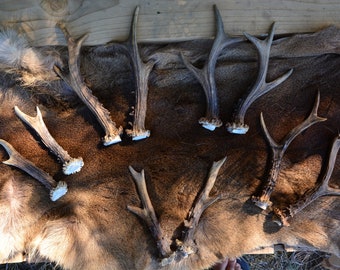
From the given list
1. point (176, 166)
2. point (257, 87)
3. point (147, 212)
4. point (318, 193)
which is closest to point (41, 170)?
point (147, 212)

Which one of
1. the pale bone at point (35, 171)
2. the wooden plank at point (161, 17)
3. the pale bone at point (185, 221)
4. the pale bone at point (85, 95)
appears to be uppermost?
the wooden plank at point (161, 17)

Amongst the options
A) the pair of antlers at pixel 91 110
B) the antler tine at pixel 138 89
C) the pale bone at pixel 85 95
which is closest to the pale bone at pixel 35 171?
the pair of antlers at pixel 91 110

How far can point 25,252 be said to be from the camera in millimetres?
2219

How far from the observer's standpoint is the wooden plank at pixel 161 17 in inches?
84.9

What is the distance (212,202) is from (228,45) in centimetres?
92

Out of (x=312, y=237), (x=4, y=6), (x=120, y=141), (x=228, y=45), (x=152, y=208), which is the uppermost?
(x=4, y=6)

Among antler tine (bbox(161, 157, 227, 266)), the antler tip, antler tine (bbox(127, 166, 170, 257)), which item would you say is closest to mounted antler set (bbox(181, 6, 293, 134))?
antler tine (bbox(161, 157, 227, 266))

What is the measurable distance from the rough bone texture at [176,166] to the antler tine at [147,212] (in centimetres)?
5

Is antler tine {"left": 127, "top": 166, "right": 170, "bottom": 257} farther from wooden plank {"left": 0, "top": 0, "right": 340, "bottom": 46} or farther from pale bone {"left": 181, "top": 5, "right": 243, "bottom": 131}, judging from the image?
wooden plank {"left": 0, "top": 0, "right": 340, "bottom": 46}

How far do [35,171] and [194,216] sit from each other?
37.3 inches

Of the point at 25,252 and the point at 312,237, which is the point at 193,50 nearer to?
the point at 312,237

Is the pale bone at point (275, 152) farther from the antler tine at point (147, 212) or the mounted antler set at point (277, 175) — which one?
the antler tine at point (147, 212)

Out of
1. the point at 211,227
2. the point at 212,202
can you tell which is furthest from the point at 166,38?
the point at 211,227

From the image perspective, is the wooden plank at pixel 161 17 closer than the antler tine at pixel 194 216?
No
